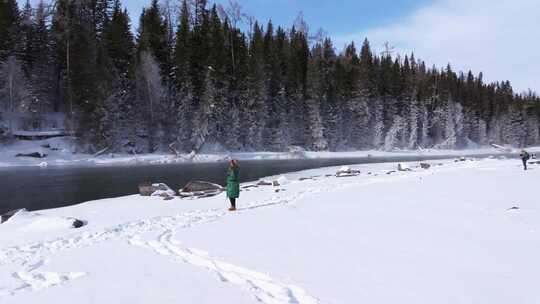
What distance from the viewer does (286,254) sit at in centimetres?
673

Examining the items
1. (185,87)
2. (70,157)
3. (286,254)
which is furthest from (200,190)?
(185,87)

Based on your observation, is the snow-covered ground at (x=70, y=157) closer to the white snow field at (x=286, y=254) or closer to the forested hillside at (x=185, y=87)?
the forested hillside at (x=185, y=87)

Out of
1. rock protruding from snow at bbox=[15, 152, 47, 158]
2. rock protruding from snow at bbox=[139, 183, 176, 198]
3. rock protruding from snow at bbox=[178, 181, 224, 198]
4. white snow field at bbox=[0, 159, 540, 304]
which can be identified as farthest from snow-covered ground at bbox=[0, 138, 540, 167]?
white snow field at bbox=[0, 159, 540, 304]

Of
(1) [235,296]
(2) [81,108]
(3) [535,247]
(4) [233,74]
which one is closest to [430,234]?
(3) [535,247]

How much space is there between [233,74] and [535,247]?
189 feet

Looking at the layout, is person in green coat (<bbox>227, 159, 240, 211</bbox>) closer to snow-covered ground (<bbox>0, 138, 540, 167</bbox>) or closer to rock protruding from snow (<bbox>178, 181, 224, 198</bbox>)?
rock protruding from snow (<bbox>178, 181, 224, 198</bbox>)

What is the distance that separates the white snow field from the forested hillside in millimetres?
40223

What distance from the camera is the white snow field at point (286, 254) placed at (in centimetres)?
482

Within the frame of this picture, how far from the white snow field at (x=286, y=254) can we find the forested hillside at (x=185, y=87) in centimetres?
4022

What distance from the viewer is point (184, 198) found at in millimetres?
17344

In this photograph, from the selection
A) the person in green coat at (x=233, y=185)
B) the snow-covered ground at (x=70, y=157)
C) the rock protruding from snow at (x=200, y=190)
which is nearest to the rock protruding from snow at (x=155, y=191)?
the rock protruding from snow at (x=200, y=190)

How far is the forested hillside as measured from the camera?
159ft

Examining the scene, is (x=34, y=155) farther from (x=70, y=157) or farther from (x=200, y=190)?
(x=200, y=190)

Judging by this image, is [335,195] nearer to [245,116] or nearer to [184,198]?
[184,198]
